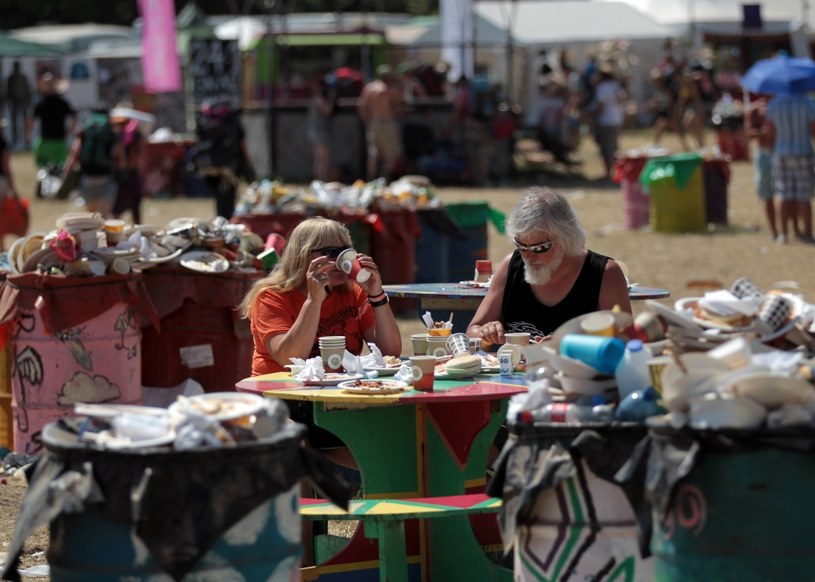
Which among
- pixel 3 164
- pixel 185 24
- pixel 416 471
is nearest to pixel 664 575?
pixel 416 471

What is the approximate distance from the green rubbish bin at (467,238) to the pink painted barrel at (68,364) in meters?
5.79

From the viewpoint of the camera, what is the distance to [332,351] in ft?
17.8

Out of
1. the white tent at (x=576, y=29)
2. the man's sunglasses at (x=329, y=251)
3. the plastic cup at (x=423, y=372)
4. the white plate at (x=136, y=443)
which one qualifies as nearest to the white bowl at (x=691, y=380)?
the white plate at (x=136, y=443)

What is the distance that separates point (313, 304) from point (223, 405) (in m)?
2.01

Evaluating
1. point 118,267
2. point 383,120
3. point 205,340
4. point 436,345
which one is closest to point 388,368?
point 436,345

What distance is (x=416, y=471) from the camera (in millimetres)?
5332

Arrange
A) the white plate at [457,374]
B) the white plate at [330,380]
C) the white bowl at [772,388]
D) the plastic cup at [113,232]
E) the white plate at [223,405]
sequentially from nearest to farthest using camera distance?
the white bowl at [772,388] → the white plate at [223,405] → the white plate at [330,380] → the white plate at [457,374] → the plastic cup at [113,232]

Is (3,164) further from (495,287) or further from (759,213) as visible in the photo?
(759,213)

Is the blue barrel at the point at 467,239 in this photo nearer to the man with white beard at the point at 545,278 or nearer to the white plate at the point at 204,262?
the white plate at the point at 204,262

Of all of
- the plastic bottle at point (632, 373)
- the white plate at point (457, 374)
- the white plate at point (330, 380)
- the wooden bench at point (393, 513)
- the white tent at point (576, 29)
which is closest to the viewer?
the plastic bottle at point (632, 373)

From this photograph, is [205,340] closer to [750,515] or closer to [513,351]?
[513,351]

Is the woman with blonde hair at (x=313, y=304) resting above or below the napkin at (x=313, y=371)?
above

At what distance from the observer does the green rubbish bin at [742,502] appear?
3.41m

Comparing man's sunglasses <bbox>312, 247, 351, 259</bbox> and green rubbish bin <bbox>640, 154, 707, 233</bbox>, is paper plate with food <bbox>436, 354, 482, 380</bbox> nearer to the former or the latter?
man's sunglasses <bbox>312, 247, 351, 259</bbox>
